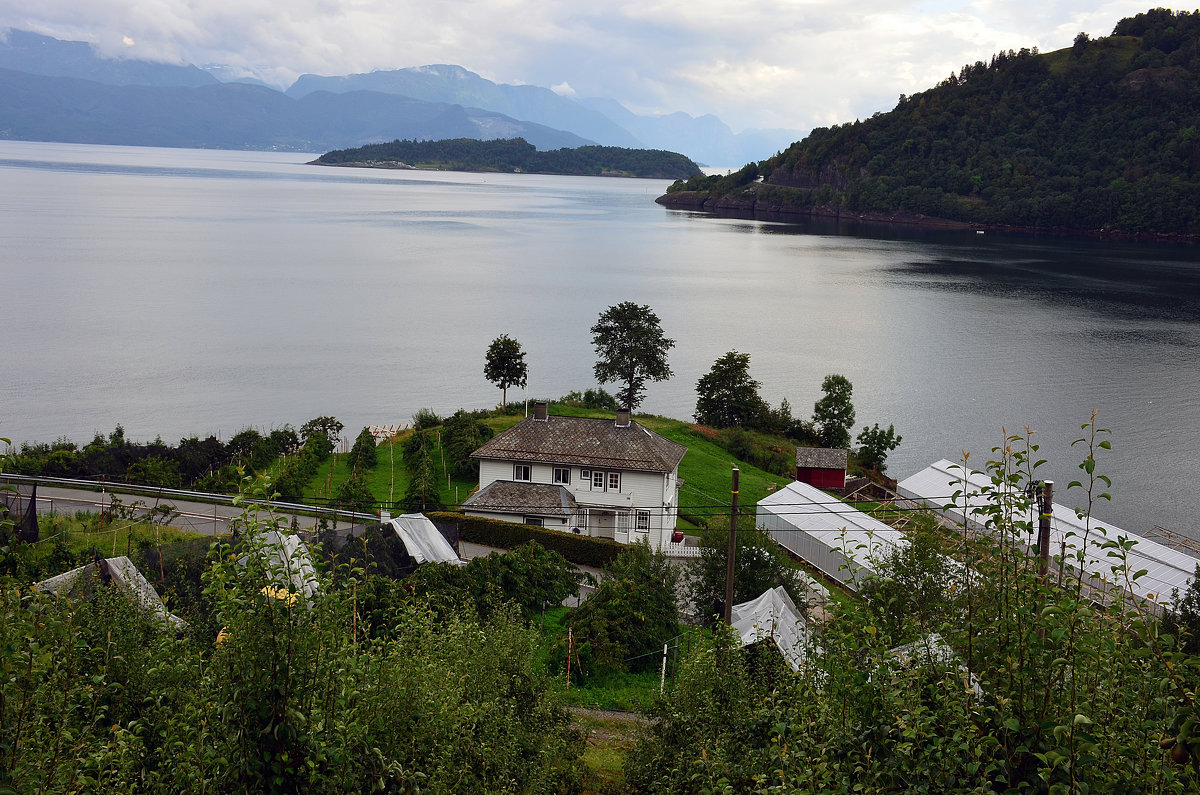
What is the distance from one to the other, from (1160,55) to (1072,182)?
4246 centimetres

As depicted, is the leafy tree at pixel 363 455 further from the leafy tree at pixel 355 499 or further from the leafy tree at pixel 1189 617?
the leafy tree at pixel 1189 617

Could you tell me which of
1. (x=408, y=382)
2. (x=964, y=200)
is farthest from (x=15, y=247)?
(x=964, y=200)

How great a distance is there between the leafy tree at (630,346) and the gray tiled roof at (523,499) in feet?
56.4

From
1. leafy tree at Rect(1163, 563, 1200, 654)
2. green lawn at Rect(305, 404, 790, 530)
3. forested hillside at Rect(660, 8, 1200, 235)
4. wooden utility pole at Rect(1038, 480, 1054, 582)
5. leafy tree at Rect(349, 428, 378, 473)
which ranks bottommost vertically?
green lawn at Rect(305, 404, 790, 530)

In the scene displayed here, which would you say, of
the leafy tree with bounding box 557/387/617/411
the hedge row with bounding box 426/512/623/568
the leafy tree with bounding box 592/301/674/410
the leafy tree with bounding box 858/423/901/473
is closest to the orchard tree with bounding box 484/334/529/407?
the leafy tree with bounding box 557/387/617/411

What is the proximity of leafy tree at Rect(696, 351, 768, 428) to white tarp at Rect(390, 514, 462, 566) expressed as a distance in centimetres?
2549

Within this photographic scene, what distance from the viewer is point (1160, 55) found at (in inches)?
7362

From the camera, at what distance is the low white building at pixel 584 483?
3023cm

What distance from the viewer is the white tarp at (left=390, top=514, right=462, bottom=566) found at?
23752 mm

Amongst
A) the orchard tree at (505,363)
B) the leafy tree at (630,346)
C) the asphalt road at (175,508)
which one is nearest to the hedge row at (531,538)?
the asphalt road at (175,508)

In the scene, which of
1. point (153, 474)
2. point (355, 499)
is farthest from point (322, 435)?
point (355, 499)

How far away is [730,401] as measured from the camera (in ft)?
158

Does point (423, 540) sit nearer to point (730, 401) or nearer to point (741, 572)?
point (741, 572)

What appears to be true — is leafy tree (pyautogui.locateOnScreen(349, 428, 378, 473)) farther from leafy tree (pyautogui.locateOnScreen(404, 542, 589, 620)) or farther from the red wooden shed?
the red wooden shed
